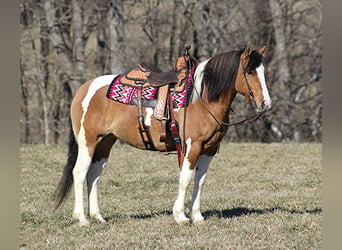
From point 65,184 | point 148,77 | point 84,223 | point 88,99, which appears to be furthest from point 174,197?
point 148,77

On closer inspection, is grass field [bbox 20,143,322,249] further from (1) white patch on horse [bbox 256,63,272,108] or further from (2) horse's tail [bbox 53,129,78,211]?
(1) white patch on horse [bbox 256,63,272,108]

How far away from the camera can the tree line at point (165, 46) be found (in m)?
20.2

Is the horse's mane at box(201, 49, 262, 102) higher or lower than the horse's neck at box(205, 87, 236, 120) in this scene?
higher

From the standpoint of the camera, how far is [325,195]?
0.85 m

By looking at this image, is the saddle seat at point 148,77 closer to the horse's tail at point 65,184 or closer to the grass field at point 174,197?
the horse's tail at point 65,184

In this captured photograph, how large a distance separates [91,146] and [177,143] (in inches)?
42.1

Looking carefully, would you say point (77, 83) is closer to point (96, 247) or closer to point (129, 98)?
point (129, 98)

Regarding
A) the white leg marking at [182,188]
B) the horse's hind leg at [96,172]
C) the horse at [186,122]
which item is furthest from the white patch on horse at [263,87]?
the horse's hind leg at [96,172]

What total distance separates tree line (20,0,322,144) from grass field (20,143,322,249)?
24.2 feet

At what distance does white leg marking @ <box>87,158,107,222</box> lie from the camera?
21.2 ft

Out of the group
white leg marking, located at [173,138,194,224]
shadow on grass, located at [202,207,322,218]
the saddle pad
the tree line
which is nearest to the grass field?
shadow on grass, located at [202,207,322,218]

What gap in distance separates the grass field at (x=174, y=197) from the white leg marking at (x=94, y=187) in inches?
8.5

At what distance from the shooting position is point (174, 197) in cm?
869

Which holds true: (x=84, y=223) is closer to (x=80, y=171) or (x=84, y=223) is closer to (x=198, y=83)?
(x=80, y=171)
